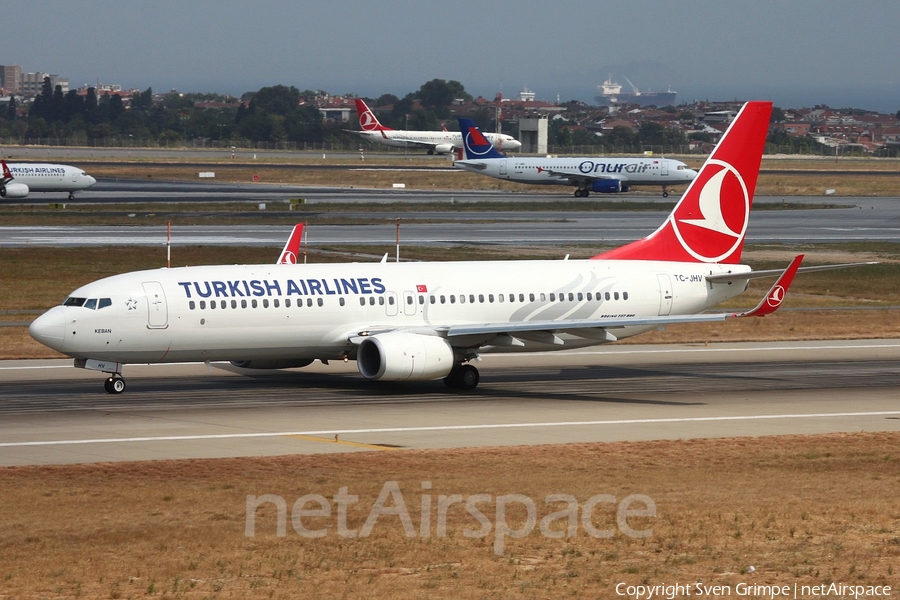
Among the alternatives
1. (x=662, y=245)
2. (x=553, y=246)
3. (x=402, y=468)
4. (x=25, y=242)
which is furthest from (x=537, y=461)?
(x=25, y=242)

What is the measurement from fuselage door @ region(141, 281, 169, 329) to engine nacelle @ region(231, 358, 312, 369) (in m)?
3.31

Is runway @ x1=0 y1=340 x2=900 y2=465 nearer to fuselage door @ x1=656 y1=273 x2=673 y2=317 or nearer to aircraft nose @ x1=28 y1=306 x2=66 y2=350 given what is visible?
aircraft nose @ x1=28 y1=306 x2=66 y2=350

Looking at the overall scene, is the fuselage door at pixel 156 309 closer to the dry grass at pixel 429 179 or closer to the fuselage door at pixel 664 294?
the fuselage door at pixel 664 294

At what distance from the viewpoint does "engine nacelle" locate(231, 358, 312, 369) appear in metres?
38.0

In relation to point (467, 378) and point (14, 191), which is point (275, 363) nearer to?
point (467, 378)

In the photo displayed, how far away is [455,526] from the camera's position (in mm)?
20953

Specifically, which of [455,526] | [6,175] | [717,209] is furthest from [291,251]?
[6,175]

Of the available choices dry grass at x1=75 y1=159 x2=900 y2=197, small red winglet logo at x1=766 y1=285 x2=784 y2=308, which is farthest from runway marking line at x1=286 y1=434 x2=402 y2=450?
dry grass at x1=75 y1=159 x2=900 y2=197

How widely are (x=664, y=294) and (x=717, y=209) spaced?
13.1ft

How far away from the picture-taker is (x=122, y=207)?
352 ft

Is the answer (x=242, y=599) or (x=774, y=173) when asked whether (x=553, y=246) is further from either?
(x=774, y=173)

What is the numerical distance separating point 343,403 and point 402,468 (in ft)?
30.2

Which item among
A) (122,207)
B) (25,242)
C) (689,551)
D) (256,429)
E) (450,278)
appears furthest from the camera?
(122,207)

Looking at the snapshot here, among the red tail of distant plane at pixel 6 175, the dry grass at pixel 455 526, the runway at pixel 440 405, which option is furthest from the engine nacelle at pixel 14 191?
the dry grass at pixel 455 526
